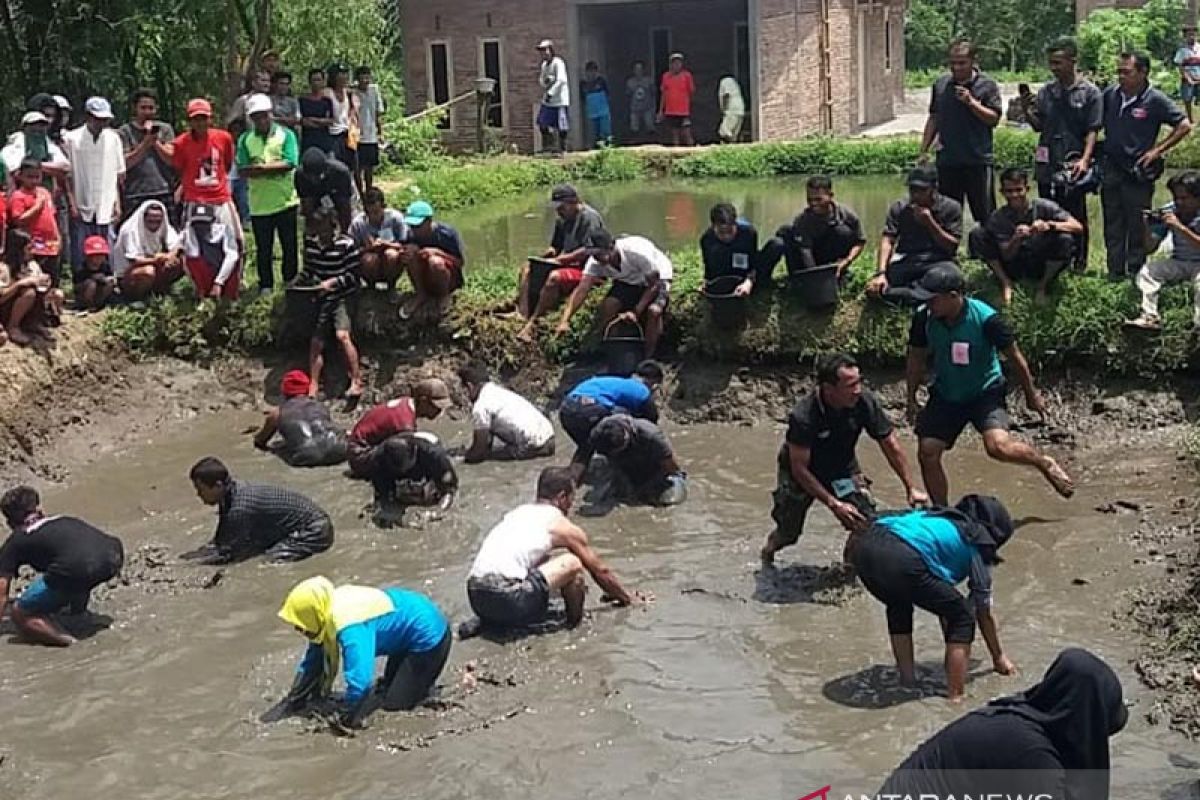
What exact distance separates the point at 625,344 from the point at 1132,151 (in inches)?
177

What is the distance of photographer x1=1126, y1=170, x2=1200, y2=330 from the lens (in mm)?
12109

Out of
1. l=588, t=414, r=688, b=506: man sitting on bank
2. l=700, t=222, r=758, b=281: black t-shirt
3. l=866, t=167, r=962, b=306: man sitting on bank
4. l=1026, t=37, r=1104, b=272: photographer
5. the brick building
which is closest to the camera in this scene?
l=588, t=414, r=688, b=506: man sitting on bank

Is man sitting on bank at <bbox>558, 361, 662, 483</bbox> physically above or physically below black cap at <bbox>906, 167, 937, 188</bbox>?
below

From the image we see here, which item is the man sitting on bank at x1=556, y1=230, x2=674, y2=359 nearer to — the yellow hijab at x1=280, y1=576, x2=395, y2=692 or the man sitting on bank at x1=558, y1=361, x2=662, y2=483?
the man sitting on bank at x1=558, y1=361, x2=662, y2=483

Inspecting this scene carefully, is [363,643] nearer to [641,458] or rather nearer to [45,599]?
[45,599]

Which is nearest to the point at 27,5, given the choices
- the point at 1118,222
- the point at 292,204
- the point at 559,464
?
the point at 292,204

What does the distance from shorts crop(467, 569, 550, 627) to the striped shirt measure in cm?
573

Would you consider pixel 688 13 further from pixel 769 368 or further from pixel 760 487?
pixel 760 487

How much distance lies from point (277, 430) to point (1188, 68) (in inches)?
832

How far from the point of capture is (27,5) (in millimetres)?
18047

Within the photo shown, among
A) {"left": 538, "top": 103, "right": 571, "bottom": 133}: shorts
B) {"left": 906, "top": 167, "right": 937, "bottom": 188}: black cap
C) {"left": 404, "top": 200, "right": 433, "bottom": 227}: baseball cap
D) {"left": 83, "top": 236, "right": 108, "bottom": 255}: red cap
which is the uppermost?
{"left": 538, "top": 103, "right": 571, "bottom": 133}: shorts

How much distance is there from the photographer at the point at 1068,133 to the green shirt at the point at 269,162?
6.84 m

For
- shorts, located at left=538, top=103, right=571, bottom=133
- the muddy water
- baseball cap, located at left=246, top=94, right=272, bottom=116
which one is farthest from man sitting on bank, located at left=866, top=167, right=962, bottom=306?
shorts, located at left=538, top=103, right=571, bottom=133

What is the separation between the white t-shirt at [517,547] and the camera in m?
9.28
